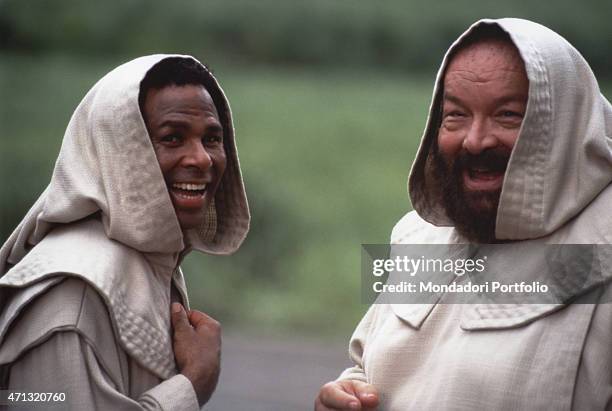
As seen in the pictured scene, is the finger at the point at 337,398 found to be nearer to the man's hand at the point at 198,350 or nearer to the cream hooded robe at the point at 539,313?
the cream hooded robe at the point at 539,313

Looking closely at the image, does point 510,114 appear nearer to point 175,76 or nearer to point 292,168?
point 175,76

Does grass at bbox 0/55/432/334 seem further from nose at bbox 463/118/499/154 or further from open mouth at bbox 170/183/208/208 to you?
nose at bbox 463/118/499/154

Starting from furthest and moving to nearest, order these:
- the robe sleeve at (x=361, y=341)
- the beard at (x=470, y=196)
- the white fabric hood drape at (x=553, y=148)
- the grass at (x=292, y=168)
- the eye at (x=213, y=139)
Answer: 1. the grass at (x=292, y=168)
2. the robe sleeve at (x=361, y=341)
3. the eye at (x=213, y=139)
4. the beard at (x=470, y=196)
5. the white fabric hood drape at (x=553, y=148)

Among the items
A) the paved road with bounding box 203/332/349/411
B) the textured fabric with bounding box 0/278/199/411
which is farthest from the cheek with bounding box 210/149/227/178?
the paved road with bounding box 203/332/349/411

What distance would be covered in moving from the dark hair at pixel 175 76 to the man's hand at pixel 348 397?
1188mm

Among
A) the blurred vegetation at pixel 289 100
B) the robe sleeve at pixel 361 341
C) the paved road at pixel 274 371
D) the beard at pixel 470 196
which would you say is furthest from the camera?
the blurred vegetation at pixel 289 100

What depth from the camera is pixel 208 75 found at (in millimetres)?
3646

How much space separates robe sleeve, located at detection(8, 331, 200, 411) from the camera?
122 inches

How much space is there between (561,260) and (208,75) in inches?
56.1

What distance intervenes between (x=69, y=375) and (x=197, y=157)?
2.84ft

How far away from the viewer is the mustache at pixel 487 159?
11.0ft

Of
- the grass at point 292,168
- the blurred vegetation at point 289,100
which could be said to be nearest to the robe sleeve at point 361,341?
the blurred vegetation at point 289,100

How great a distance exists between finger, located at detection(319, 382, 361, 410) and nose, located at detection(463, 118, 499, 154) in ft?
3.17

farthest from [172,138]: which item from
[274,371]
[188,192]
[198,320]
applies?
[274,371]
